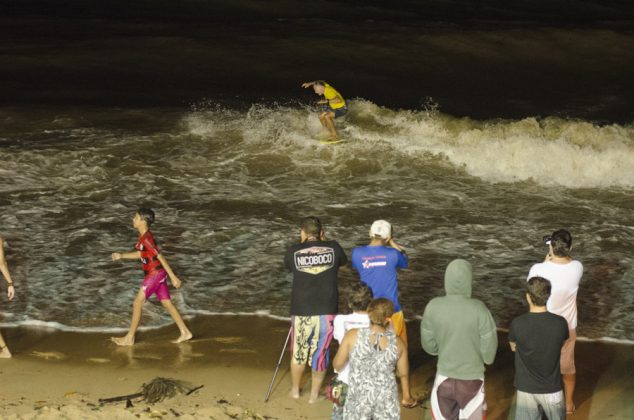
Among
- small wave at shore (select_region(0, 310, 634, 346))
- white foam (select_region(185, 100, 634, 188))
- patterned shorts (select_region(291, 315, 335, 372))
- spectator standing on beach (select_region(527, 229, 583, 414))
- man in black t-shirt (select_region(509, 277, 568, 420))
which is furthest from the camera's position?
white foam (select_region(185, 100, 634, 188))

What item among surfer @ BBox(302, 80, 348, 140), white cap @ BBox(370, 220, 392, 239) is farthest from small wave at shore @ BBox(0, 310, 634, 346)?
surfer @ BBox(302, 80, 348, 140)

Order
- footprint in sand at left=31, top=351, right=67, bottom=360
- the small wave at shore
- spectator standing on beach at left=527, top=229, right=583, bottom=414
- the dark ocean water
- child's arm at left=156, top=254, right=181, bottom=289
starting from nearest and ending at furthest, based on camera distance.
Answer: spectator standing on beach at left=527, top=229, right=583, bottom=414 → child's arm at left=156, top=254, right=181, bottom=289 → footprint in sand at left=31, top=351, right=67, bottom=360 → the small wave at shore → the dark ocean water

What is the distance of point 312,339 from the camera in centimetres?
782

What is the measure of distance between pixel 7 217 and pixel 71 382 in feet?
21.4

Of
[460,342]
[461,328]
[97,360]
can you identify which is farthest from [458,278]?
[97,360]

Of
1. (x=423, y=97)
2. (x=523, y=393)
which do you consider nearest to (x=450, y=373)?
(x=523, y=393)

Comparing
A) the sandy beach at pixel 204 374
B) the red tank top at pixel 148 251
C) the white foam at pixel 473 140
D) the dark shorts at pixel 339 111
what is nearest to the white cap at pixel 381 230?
the sandy beach at pixel 204 374

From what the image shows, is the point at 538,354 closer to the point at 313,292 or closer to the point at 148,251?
the point at 313,292

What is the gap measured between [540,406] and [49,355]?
193 inches

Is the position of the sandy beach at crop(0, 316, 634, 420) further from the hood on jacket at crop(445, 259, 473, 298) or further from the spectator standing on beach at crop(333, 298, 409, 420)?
the hood on jacket at crop(445, 259, 473, 298)

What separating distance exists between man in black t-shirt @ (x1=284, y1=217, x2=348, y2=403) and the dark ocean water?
2.69m

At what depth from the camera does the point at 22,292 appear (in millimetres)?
11016

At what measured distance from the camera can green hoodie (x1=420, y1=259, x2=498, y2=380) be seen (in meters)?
6.36

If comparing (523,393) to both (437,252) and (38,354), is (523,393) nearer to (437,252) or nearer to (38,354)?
(38,354)
